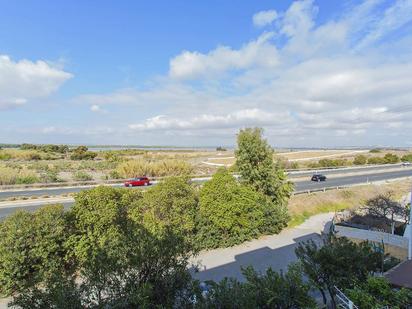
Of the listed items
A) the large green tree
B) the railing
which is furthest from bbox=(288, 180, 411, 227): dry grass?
the large green tree

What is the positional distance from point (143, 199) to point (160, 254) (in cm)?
1037

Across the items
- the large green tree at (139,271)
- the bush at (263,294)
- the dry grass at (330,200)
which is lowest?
the dry grass at (330,200)

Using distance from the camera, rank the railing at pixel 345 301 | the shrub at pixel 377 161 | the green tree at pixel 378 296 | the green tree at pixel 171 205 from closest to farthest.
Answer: the green tree at pixel 378 296, the railing at pixel 345 301, the green tree at pixel 171 205, the shrub at pixel 377 161

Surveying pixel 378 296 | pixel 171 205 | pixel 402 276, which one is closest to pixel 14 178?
pixel 171 205

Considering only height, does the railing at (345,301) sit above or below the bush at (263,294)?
below

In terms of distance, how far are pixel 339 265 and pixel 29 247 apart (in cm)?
1242

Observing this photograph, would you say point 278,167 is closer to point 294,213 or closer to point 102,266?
point 294,213

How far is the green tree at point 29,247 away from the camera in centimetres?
1359

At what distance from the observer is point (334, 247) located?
11.3 metres

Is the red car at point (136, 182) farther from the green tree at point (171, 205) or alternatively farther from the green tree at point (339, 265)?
the green tree at point (339, 265)

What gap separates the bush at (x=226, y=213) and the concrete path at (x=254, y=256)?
66 centimetres

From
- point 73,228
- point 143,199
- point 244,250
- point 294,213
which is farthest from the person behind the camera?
point 294,213

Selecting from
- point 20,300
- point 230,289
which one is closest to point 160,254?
point 230,289

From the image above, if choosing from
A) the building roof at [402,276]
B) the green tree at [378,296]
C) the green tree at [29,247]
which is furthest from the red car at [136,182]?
the green tree at [378,296]
